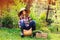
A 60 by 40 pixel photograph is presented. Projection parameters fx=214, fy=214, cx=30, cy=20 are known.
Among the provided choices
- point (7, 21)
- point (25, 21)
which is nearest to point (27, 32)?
point (25, 21)

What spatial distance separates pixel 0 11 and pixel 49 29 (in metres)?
0.58

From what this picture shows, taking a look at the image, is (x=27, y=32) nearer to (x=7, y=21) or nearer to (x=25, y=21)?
(x=25, y=21)

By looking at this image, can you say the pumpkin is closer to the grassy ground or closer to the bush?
the grassy ground

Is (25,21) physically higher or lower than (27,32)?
higher

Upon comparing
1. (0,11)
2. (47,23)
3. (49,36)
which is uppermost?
(0,11)

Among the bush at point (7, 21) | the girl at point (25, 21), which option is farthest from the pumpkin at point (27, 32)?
the bush at point (7, 21)

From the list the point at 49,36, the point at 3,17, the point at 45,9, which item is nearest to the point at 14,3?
the point at 3,17

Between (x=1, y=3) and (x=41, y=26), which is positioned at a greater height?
(x=1, y=3)

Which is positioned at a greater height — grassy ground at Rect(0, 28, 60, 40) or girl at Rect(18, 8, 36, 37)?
girl at Rect(18, 8, 36, 37)

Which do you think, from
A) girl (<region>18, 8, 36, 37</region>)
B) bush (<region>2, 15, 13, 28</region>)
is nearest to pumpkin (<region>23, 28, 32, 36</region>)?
girl (<region>18, 8, 36, 37</region>)

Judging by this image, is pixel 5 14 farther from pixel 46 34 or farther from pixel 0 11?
pixel 46 34

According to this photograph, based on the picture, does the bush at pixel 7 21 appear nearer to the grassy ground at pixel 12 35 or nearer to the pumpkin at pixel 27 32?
the grassy ground at pixel 12 35

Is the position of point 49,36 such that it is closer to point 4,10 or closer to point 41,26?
point 41,26

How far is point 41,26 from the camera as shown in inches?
93.5
